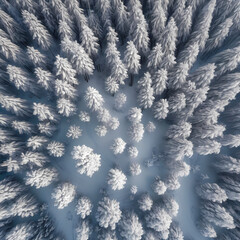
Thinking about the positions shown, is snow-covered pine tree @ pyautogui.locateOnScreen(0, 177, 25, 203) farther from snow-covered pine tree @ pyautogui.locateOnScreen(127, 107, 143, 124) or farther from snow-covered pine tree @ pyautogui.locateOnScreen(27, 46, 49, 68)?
snow-covered pine tree @ pyautogui.locateOnScreen(127, 107, 143, 124)

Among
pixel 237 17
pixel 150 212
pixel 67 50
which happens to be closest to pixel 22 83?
pixel 67 50

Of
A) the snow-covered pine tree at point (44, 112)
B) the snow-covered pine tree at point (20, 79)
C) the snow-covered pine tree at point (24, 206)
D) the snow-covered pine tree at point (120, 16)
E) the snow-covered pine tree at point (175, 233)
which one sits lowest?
the snow-covered pine tree at point (175, 233)

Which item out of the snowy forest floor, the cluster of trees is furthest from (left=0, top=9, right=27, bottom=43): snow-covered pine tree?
the snowy forest floor

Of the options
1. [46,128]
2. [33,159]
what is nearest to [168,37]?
[46,128]

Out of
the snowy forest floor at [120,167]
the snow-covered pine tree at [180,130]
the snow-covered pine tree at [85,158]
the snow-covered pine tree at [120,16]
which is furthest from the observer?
the snowy forest floor at [120,167]

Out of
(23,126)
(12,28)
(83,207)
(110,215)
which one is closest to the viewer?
(110,215)

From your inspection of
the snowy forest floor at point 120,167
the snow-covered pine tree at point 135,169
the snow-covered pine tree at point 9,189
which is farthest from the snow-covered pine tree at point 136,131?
the snow-covered pine tree at point 9,189

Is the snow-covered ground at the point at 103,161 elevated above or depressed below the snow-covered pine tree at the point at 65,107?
below

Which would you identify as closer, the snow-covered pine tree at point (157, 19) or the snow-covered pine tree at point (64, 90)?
the snow-covered pine tree at point (64, 90)

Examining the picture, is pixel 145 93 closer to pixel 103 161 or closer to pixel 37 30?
pixel 103 161

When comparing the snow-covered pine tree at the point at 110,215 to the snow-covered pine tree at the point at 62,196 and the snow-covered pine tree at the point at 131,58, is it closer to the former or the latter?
the snow-covered pine tree at the point at 62,196

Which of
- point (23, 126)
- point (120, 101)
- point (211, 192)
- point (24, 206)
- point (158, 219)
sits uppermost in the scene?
point (120, 101)

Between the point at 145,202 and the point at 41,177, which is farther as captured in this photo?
the point at 145,202
